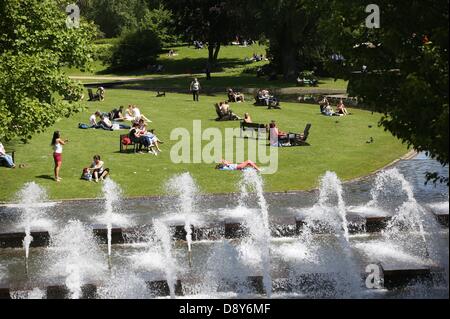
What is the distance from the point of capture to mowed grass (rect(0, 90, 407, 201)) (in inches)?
988

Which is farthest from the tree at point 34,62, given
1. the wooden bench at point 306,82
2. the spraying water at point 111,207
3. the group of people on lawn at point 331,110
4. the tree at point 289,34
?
the wooden bench at point 306,82

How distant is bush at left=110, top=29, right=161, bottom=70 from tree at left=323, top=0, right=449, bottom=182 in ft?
200

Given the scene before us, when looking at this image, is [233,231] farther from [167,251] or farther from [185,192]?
[185,192]

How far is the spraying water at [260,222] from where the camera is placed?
16.8m

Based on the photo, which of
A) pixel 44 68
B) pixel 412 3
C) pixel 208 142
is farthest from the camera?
pixel 208 142

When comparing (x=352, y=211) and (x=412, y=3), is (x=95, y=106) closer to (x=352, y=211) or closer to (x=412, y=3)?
(x=352, y=211)

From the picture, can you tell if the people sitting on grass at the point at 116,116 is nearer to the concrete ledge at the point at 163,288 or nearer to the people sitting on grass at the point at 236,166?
the people sitting on grass at the point at 236,166

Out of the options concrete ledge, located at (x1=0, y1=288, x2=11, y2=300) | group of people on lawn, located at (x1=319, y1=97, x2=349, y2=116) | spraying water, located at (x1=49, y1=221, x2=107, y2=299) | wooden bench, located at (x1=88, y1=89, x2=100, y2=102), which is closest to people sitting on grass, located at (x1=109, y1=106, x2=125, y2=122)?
wooden bench, located at (x1=88, y1=89, x2=100, y2=102)

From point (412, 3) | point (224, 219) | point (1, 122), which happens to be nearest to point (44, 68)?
point (1, 122)

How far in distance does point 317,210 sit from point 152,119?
1856 centimetres

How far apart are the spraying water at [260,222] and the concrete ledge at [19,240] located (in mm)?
5725

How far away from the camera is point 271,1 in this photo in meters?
52.7

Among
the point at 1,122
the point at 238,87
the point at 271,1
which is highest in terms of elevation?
the point at 271,1

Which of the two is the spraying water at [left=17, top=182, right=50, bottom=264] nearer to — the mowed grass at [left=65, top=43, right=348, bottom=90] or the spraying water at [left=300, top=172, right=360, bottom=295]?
the spraying water at [left=300, top=172, right=360, bottom=295]
